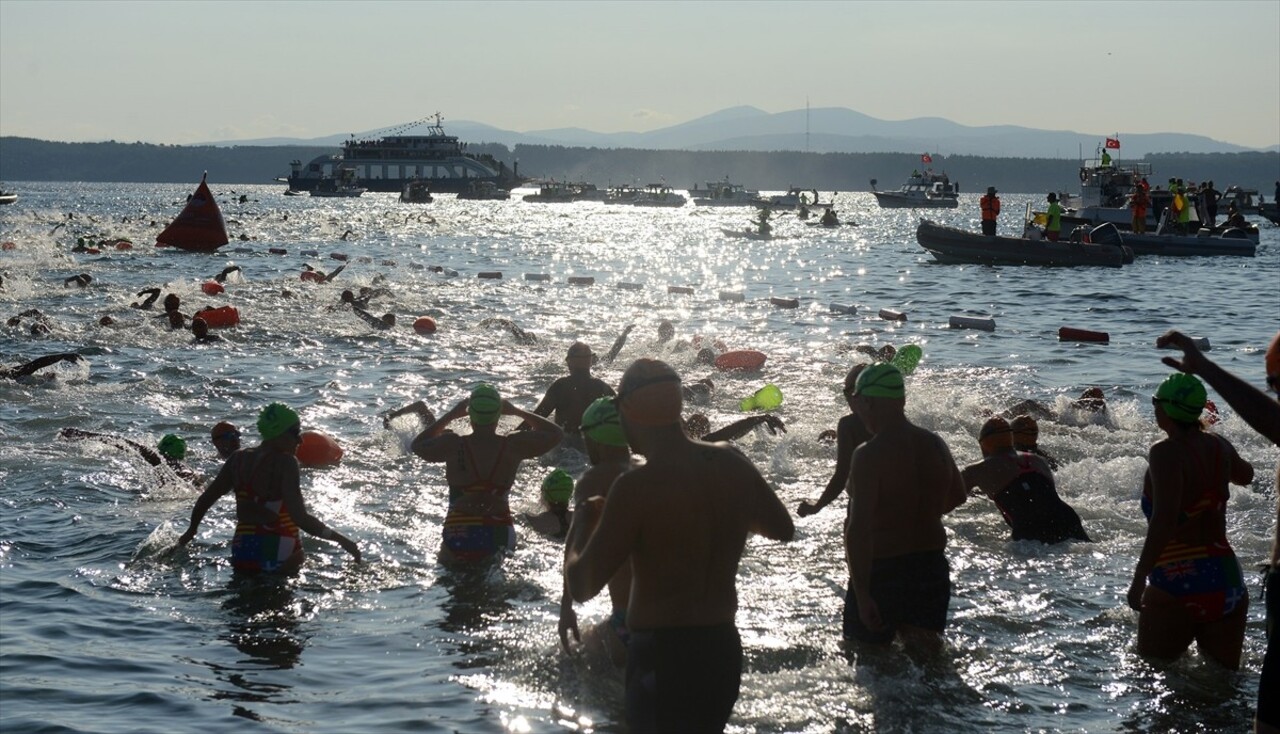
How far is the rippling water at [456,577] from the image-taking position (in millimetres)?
6332

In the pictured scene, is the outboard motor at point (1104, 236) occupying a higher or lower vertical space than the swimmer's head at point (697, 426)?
higher

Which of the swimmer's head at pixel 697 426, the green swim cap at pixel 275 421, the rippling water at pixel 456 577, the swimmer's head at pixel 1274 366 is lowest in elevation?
the rippling water at pixel 456 577

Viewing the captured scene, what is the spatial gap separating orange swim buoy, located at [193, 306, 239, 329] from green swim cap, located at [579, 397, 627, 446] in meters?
17.5

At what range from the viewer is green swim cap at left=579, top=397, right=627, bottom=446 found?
558 cm

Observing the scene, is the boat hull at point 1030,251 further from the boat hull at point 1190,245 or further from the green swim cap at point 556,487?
the green swim cap at point 556,487

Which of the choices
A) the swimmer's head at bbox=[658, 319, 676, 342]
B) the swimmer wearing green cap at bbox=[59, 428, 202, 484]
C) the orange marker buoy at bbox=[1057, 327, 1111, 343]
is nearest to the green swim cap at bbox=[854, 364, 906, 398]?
the swimmer wearing green cap at bbox=[59, 428, 202, 484]

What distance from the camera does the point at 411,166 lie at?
144 m

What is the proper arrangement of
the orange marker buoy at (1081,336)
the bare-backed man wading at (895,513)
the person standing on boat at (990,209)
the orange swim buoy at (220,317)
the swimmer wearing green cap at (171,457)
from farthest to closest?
the person standing on boat at (990,209) < the orange marker buoy at (1081,336) < the orange swim buoy at (220,317) < the swimmer wearing green cap at (171,457) < the bare-backed man wading at (895,513)

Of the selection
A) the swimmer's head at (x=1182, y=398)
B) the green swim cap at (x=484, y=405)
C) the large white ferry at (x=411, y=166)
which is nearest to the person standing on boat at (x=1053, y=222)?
the green swim cap at (x=484, y=405)

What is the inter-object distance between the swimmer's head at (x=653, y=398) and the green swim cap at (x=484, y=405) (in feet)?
12.3

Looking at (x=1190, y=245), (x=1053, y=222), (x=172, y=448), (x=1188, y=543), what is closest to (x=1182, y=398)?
(x=1188, y=543)

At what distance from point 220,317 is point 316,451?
35.9 feet

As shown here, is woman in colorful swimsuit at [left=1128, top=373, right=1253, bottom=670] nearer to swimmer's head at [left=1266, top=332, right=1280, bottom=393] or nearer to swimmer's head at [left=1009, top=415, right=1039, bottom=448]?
swimmer's head at [left=1266, top=332, right=1280, bottom=393]

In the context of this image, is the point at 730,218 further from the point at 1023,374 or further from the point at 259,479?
the point at 259,479
